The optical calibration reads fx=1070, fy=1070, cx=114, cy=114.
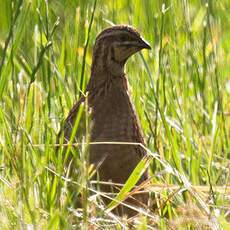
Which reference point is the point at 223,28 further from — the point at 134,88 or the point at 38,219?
the point at 38,219

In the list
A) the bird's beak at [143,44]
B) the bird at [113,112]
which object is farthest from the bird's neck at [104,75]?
the bird's beak at [143,44]

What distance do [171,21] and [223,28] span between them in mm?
1480

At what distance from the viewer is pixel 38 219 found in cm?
391

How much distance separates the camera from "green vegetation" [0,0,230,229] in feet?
13.9

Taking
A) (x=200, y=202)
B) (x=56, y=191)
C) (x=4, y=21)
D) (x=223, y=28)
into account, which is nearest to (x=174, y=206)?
(x=200, y=202)

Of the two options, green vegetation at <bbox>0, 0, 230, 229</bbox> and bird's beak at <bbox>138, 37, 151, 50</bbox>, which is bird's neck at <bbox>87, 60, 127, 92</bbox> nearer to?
green vegetation at <bbox>0, 0, 230, 229</bbox>

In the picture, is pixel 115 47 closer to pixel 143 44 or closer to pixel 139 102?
pixel 143 44

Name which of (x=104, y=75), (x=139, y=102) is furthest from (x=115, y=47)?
(x=139, y=102)

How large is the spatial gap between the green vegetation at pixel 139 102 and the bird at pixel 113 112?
94 mm

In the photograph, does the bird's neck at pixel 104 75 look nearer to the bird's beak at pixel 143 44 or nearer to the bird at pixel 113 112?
the bird at pixel 113 112

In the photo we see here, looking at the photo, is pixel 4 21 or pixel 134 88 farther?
pixel 4 21

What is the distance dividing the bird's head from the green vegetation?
0.32 ft

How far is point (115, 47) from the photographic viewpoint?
216 inches

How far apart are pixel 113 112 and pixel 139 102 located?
0.26 metres
